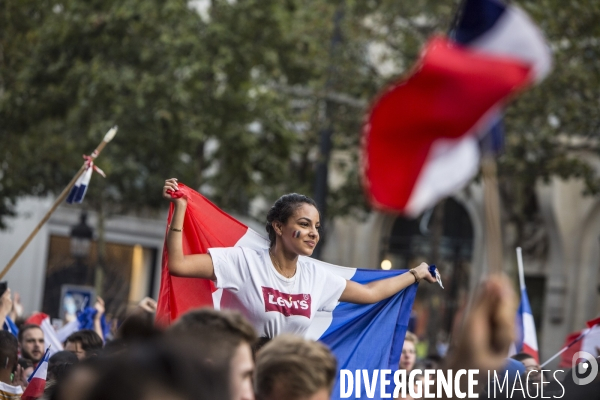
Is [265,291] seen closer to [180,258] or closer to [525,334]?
[180,258]

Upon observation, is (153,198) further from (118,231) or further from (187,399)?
(187,399)

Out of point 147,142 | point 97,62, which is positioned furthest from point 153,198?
point 97,62

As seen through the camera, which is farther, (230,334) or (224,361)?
(230,334)

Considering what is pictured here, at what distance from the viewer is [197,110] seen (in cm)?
1997

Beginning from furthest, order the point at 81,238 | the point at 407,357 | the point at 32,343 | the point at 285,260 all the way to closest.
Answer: the point at 81,238, the point at 32,343, the point at 407,357, the point at 285,260

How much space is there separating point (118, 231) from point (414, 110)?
95.0 feet

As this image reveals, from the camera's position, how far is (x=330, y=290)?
19.1 feet

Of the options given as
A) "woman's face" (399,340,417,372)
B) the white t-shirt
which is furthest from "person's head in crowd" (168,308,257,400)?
"woman's face" (399,340,417,372)

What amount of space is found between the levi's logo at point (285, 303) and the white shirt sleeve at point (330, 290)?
0.70ft

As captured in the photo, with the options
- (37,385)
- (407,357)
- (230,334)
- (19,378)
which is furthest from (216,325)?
(407,357)

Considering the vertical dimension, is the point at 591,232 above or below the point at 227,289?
above

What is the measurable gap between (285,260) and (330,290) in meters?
0.33

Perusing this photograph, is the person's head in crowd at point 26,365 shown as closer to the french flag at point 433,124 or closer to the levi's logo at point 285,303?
the levi's logo at point 285,303

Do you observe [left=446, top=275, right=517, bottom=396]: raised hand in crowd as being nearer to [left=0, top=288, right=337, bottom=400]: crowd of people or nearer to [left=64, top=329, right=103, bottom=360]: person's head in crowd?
[left=0, top=288, right=337, bottom=400]: crowd of people
